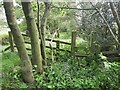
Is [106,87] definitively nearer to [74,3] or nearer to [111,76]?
[111,76]

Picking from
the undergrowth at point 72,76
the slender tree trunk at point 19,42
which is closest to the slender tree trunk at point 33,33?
the undergrowth at point 72,76

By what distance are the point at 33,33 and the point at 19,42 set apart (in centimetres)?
51

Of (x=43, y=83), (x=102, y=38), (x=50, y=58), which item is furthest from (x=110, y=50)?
(x=43, y=83)

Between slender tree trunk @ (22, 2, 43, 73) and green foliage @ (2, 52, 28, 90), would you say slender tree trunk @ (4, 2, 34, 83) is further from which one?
slender tree trunk @ (22, 2, 43, 73)

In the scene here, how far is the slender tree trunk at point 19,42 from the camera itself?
4211mm

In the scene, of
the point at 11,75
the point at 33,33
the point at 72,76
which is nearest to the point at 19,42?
the point at 33,33

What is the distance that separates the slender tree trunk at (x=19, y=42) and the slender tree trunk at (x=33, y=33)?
0.42 meters

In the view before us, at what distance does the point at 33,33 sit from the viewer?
192 inches

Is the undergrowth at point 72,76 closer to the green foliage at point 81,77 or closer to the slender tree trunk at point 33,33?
the green foliage at point 81,77

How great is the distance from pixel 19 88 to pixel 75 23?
414cm

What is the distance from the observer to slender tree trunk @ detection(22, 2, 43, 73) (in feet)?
15.1

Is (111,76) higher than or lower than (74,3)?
lower

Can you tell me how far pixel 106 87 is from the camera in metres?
4.57

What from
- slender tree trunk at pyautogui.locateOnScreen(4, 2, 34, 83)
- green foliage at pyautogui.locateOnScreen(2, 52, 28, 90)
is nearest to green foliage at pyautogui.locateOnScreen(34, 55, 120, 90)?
slender tree trunk at pyautogui.locateOnScreen(4, 2, 34, 83)
